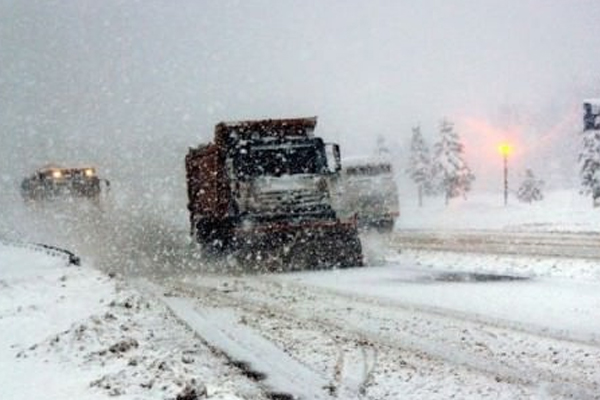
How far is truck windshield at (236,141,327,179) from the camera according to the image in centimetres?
1784

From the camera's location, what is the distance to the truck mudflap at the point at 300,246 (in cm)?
1748

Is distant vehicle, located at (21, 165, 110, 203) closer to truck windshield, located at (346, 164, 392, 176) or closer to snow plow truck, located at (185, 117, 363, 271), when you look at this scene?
truck windshield, located at (346, 164, 392, 176)

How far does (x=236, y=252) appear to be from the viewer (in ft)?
59.0

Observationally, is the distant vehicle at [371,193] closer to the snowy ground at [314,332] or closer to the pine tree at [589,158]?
the snowy ground at [314,332]

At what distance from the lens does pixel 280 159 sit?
18.1 metres

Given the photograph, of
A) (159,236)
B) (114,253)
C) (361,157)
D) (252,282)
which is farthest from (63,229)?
(252,282)

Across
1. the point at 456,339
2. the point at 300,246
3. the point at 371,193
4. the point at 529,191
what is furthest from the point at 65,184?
the point at 529,191

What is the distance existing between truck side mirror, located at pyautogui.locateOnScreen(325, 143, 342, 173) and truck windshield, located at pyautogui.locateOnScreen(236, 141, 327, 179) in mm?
129

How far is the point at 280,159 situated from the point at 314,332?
8.99 m

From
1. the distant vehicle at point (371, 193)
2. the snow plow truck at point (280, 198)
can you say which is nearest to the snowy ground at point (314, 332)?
the snow plow truck at point (280, 198)

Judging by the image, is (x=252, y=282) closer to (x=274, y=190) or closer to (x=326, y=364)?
(x=274, y=190)

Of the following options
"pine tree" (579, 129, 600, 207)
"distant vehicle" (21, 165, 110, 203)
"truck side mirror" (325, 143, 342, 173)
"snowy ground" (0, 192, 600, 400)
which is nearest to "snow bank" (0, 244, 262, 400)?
"snowy ground" (0, 192, 600, 400)

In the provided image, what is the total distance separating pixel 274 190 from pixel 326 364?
10.1 m

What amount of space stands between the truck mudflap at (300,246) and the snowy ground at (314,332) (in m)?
1.12
